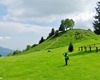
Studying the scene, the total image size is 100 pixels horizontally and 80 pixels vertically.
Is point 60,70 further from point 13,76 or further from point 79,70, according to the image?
point 13,76

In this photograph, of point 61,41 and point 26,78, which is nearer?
point 26,78

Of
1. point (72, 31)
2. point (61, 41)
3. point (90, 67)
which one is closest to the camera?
point (90, 67)

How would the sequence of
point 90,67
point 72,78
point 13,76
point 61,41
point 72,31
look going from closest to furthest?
point 72,78
point 13,76
point 90,67
point 61,41
point 72,31

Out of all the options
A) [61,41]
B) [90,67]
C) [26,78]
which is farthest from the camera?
[61,41]

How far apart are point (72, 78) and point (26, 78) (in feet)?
21.7

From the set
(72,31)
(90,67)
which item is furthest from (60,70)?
(72,31)

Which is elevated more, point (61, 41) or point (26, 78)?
point (61, 41)

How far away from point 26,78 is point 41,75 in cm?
253

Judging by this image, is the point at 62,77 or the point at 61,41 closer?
the point at 62,77

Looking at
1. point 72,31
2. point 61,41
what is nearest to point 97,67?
point 61,41

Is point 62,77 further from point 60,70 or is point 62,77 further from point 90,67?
point 90,67

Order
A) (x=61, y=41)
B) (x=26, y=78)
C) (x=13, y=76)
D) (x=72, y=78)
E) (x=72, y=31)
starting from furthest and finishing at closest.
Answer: (x=72, y=31) → (x=61, y=41) → (x=13, y=76) → (x=26, y=78) → (x=72, y=78)

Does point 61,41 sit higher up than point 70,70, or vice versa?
point 61,41

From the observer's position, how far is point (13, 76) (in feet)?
136
